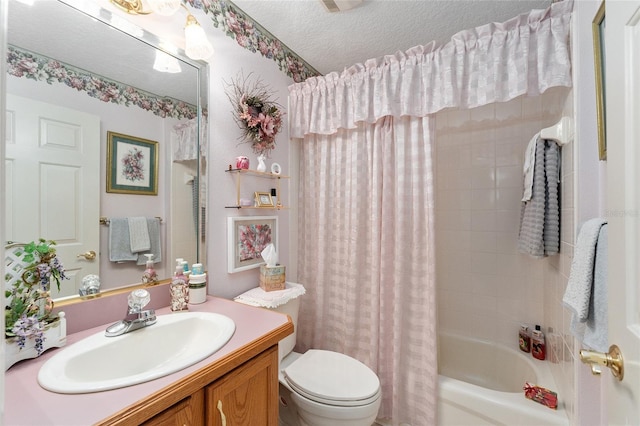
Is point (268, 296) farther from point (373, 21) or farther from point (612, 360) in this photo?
point (373, 21)

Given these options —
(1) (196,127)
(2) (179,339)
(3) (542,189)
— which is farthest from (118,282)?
(3) (542,189)

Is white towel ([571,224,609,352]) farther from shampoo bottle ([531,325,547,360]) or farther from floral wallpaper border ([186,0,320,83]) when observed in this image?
floral wallpaper border ([186,0,320,83])

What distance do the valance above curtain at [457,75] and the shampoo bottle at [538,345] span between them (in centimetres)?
148

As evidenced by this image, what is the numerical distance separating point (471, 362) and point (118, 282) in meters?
2.30

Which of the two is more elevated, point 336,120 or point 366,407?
point 336,120

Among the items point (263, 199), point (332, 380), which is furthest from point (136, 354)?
point (263, 199)

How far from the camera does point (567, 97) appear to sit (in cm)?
124

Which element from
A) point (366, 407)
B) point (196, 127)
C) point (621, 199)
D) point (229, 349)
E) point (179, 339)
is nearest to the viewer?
point (621, 199)

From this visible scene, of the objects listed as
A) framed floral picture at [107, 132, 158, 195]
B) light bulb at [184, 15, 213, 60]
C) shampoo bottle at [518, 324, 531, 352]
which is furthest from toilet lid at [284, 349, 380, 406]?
light bulb at [184, 15, 213, 60]

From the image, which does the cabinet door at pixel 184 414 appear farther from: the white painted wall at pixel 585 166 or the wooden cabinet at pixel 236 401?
the white painted wall at pixel 585 166

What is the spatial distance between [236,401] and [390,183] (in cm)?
128

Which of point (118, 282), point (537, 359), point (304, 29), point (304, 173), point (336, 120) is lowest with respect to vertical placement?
point (537, 359)

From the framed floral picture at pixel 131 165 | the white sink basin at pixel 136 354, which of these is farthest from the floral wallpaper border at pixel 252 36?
the white sink basin at pixel 136 354

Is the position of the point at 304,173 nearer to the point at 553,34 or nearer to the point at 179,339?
the point at 179,339
